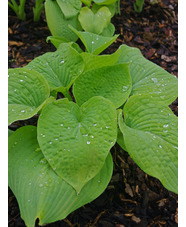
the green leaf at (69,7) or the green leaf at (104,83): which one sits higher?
the green leaf at (69,7)

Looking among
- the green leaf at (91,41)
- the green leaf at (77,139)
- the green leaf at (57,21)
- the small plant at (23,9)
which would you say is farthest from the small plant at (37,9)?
the green leaf at (77,139)

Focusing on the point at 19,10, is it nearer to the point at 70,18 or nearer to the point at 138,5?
the point at 70,18

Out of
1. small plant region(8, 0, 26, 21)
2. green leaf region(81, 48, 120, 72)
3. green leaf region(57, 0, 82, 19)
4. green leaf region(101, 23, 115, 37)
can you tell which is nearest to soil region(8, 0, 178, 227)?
small plant region(8, 0, 26, 21)

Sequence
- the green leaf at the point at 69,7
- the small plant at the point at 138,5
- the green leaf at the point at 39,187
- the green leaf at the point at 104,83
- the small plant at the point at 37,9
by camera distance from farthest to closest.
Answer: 1. the small plant at the point at 138,5
2. the small plant at the point at 37,9
3. the green leaf at the point at 69,7
4. the green leaf at the point at 104,83
5. the green leaf at the point at 39,187

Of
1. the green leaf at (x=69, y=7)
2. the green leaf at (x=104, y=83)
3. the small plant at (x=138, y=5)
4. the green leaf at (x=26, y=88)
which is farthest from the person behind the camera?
the small plant at (x=138, y=5)

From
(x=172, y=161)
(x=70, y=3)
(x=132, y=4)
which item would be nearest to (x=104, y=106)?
(x=172, y=161)

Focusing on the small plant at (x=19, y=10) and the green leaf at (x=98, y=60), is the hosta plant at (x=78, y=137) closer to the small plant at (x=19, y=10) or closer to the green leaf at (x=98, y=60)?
the green leaf at (x=98, y=60)

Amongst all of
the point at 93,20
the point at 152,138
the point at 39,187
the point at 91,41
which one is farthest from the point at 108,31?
the point at 39,187

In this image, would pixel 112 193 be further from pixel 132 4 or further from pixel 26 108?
pixel 132 4
